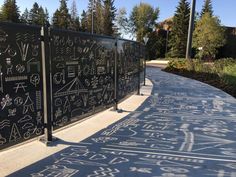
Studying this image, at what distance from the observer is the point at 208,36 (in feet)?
186

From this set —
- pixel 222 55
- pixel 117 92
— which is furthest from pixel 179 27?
pixel 117 92

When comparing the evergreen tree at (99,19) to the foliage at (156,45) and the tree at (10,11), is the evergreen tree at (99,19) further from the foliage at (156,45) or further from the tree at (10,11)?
the tree at (10,11)

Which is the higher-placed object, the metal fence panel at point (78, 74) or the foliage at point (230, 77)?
the metal fence panel at point (78, 74)

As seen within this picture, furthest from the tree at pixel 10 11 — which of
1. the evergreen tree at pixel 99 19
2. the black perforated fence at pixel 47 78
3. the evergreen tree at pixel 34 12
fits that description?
the black perforated fence at pixel 47 78

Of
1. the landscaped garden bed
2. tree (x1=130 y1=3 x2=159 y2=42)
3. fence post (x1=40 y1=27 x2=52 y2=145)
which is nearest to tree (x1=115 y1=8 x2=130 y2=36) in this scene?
tree (x1=130 y1=3 x2=159 y2=42)

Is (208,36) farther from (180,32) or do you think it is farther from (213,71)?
(213,71)

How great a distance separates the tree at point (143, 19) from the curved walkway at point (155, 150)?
65.9m

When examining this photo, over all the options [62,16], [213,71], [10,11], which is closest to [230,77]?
[213,71]

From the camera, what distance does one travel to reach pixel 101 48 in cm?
812

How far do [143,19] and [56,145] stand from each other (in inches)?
2804

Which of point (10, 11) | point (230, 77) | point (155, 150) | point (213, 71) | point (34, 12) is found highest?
point (34, 12)

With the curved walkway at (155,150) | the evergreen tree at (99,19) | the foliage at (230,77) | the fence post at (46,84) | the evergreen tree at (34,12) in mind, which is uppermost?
the evergreen tree at (34,12)

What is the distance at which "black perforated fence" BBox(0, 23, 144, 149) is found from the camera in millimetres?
4918

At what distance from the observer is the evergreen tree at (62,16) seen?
260ft
